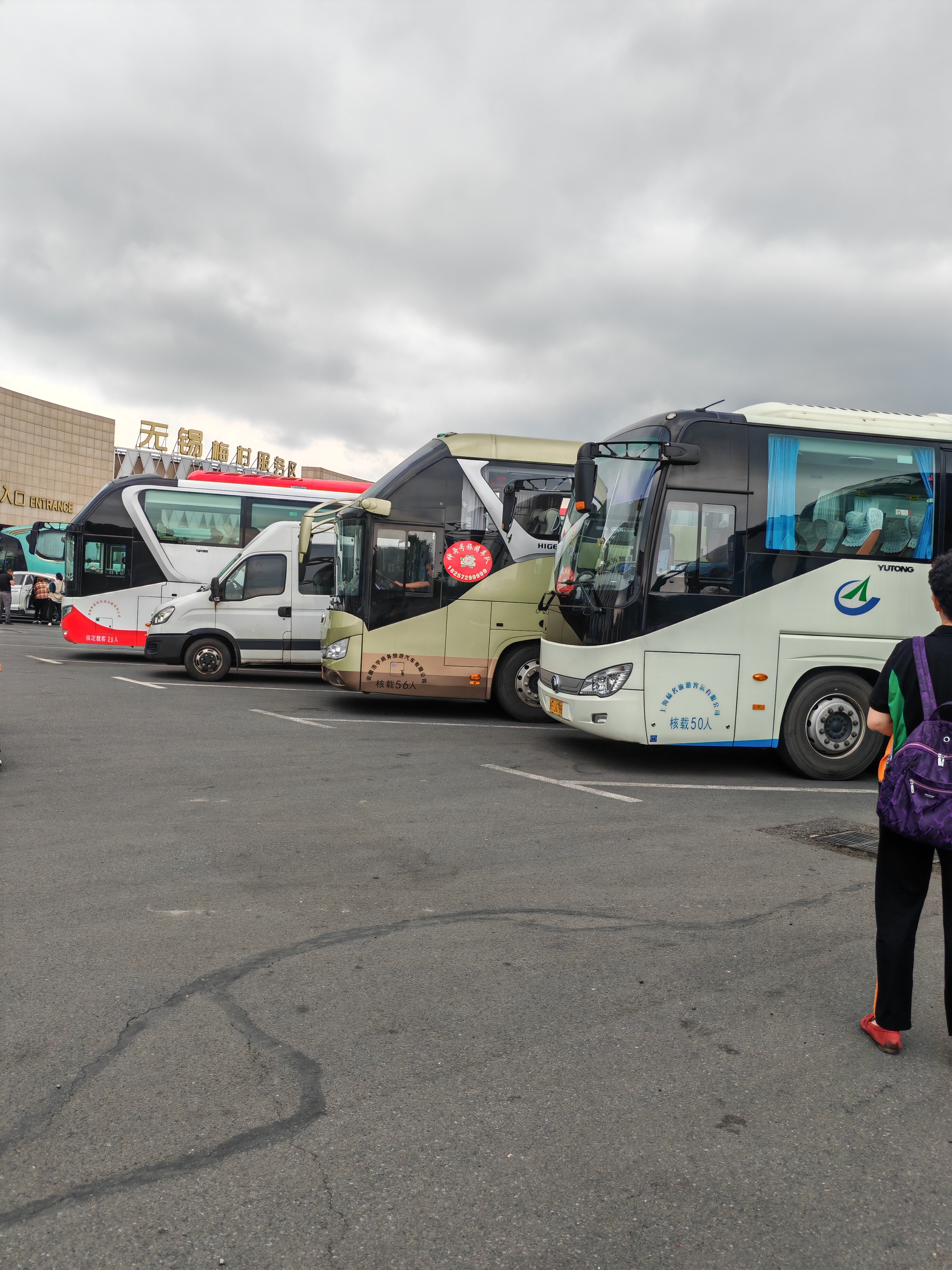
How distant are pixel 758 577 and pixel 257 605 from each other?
937 centimetres

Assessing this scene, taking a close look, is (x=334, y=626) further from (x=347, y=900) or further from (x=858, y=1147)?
(x=858, y=1147)

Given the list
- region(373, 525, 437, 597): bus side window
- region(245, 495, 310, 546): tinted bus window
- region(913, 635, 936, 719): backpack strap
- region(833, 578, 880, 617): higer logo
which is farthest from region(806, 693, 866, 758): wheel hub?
region(245, 495, 310, 546): tinted bus window

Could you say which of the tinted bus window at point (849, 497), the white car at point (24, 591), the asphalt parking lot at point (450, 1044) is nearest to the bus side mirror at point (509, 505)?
the tinted bus window at point (849, 497)

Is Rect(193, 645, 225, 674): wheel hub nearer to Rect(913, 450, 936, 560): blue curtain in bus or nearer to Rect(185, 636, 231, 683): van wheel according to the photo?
Rect(185, 636, 231, 683): van wheel

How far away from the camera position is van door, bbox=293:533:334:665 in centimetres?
1591

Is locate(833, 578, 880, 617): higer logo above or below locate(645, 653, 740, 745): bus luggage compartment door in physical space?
above

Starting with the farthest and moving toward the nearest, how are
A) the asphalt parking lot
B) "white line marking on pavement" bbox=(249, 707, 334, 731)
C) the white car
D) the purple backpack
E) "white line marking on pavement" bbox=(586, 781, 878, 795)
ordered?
the white car → "white line marking on pavement" bbox=(249, 707, 334, 731) → "white line marking on pavement" bbox=(586, 781, 878, 795) → the purple backpack → the asphalt parking lot

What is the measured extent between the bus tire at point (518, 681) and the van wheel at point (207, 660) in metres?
5.62

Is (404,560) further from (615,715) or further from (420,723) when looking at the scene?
(615,715)

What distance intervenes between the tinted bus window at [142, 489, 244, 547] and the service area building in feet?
155

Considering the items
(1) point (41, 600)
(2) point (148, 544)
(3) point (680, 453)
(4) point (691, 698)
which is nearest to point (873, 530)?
(3) point (680, 453)

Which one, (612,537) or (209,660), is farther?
(209,660)

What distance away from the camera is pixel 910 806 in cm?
327

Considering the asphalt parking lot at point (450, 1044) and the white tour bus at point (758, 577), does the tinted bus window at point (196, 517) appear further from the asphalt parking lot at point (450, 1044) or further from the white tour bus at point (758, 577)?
the asphalt parking lot at point (450, 1044)
